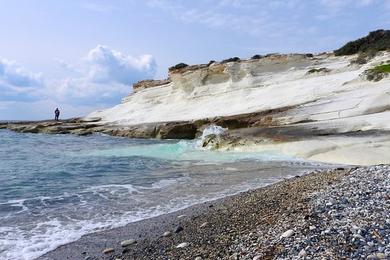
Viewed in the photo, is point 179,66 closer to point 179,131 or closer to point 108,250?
point 179,131

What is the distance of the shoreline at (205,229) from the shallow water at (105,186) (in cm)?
61

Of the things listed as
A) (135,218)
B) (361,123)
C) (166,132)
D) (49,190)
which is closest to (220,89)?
(166,132)

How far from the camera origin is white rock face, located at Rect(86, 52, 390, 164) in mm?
27500

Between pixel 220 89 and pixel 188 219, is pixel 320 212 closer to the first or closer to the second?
pixel 188 219

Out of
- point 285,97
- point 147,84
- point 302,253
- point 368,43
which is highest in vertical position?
point 368,43

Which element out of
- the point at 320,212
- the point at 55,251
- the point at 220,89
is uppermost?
the point at 220,89

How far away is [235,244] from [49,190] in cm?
1014

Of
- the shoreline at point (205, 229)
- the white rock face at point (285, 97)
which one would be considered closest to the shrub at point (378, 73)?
the white rock face at point (285, 97)

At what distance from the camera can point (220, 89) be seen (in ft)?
175

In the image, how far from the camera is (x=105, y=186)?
1728 centimetres

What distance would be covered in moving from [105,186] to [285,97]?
89.3ft

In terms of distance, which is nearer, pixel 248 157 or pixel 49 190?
pixel 49 190

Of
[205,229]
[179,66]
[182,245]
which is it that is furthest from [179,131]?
[182,245]

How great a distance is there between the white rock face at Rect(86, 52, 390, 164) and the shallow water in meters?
4.64
